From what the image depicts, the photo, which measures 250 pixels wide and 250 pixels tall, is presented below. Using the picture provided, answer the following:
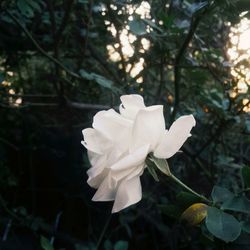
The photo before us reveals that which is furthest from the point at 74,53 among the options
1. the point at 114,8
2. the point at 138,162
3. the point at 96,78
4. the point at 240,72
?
the point at 138,162

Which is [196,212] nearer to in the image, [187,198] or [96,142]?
[187,198]

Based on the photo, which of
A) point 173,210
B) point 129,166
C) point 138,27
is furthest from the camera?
point 138,27

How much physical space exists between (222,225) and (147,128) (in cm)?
17

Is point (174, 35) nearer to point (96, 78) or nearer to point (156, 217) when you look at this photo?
point (96, 78)

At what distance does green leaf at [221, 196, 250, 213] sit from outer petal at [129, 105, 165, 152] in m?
0.14

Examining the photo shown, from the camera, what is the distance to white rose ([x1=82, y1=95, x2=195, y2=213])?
0.58 m

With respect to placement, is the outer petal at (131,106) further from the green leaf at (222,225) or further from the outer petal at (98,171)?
the green leaf at (222,225)

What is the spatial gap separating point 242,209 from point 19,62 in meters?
1.77

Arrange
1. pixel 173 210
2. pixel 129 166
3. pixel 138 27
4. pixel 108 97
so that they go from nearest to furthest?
pixel 129 166 < pixel 173 210 < pixel 138 27 < pixel 108 97

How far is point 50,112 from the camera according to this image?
2252 millimetres

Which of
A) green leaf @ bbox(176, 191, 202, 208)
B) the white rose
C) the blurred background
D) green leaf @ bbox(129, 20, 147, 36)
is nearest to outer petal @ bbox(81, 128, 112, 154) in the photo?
the white rose

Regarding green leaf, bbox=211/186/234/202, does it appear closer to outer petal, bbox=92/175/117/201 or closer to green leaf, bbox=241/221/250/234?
green leaf, bbox=241/221/250/234

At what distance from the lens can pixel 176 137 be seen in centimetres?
60

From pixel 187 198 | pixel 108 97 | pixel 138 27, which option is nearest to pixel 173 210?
pixel 187 198
